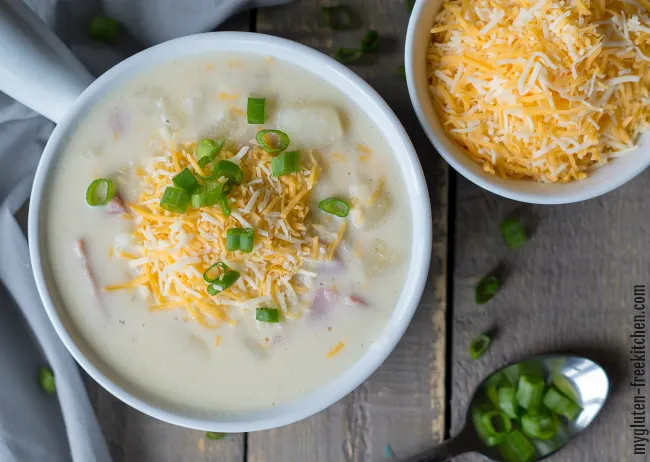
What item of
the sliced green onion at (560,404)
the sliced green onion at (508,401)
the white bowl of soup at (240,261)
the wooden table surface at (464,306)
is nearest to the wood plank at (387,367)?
the wooden table surface at (464,306)

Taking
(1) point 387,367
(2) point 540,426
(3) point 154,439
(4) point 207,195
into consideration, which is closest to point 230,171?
(4) point 207,195

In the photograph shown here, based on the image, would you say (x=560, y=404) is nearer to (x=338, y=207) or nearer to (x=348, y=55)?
(x=338, y=207)

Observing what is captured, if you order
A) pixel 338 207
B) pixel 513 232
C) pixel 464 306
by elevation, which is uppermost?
pixel 338 207

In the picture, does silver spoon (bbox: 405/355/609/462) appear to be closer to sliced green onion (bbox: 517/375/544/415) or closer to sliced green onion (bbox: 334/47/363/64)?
sliced green onion (bbox: 517/375/544/415)

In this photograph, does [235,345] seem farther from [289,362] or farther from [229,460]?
[229,460]

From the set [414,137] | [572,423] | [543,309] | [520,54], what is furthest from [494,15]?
[572,423]

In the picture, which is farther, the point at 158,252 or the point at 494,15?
the point at 494,15
